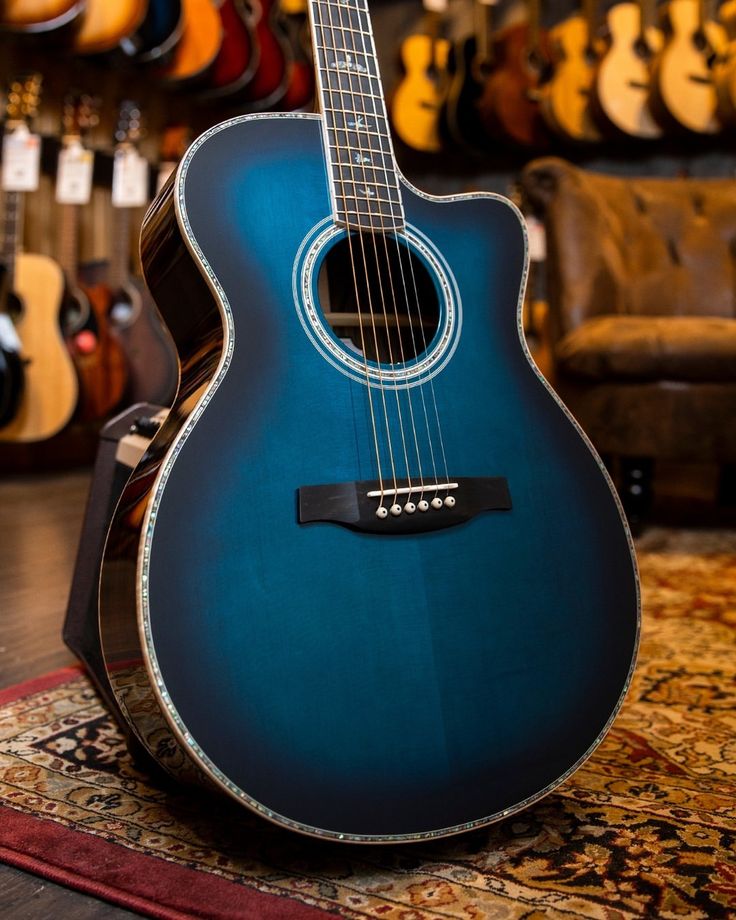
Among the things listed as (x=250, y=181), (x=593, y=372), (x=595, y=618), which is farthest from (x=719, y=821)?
(x=593, y=372)

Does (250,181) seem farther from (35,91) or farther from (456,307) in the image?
(35,91)

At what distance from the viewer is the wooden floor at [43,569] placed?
716mm

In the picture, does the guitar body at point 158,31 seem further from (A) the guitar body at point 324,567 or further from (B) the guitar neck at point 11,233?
(A) the guitar body at point 324,567

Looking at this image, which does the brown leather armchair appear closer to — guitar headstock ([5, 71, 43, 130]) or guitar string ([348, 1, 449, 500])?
guitar string ([348, 1, 449, 500])

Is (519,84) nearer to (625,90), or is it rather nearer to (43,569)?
(625,90)

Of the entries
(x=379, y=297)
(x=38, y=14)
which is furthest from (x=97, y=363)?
(x=379, y=297)

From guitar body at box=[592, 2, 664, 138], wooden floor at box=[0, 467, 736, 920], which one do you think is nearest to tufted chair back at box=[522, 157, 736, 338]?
wooden floor at box=[0, 467, 736, 920]

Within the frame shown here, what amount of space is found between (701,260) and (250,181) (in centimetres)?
208

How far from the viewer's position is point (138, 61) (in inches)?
127

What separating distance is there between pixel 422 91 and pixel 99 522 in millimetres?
3355

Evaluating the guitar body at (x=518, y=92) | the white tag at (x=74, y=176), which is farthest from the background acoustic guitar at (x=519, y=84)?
the white tag at (x=74, y=176)

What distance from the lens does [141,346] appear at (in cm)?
344

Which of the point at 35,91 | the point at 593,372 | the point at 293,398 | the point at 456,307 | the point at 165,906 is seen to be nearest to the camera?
the point at 165,906

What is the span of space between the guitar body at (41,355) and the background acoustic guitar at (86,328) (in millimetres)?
66
